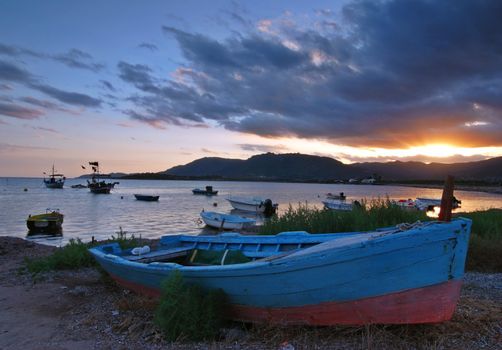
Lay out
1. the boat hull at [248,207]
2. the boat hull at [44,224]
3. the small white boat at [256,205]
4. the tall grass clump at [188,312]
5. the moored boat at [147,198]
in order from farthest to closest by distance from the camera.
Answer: the moored boat at [147,198] < the boat hull at [248,207] < the small white boat at [256,205] < the boat hull at [44,224] < the tall grass clump at [188,312]

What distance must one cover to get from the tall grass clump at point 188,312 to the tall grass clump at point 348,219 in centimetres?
713

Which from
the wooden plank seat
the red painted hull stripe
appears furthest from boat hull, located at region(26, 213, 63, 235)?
the red painted hull stripe

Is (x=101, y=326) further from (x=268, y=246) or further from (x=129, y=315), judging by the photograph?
(x=268, y=246)

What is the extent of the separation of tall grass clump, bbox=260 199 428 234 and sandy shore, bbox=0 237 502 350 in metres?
3.97

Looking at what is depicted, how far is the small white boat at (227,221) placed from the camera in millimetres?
23828

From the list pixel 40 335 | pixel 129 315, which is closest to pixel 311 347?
pixel 129 315

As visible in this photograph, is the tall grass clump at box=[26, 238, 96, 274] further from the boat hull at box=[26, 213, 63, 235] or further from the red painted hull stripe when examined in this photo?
the boat hull at box=[26, 213, 63, 235]

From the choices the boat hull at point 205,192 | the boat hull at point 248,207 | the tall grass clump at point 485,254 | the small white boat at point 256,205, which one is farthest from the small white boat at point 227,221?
the boat hull at point 205,192

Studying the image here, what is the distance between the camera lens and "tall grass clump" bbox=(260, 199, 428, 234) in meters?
12.3

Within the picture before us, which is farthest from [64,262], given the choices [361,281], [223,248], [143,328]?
[361,281]

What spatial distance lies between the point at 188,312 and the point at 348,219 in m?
8.00

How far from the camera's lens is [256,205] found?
1543 inches

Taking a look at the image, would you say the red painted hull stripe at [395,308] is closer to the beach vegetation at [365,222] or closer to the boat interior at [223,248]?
the boat interior at [223,248]

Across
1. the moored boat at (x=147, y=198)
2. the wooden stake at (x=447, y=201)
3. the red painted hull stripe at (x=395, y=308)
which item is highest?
the wooden stake at (x=447, y=201)
